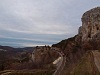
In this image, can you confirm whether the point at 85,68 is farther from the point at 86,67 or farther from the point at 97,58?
the point at 97,58

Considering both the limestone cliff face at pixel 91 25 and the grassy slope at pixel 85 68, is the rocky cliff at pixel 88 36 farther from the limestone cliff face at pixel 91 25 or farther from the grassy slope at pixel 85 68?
the grassy slope at pixel 85 68

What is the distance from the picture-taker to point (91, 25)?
587ft

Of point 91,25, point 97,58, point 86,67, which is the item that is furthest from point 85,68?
point 91,25

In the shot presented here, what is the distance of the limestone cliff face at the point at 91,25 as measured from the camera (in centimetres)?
17068

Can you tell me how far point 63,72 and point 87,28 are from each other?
7724 cm

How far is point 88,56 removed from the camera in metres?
124

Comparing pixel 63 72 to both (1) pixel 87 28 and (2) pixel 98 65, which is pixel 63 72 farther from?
(1) pixel 87 28

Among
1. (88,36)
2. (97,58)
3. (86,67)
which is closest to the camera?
(86,67)

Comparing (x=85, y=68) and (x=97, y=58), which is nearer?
(x=85, y=68)

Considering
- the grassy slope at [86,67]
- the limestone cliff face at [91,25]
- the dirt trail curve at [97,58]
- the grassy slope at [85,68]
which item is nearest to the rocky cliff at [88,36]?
the limestone cliff face at [91,25]

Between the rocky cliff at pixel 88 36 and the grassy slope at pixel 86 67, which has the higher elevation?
the rocky cliff at pixel 88 36

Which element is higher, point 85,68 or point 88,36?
point 88,36

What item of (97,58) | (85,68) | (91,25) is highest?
(91,25)

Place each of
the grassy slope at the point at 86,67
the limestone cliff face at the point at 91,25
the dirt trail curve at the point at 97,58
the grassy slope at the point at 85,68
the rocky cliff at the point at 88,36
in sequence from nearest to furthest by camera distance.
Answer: the grassy slope at the point at 86,67, the grassy slope at the point at 85,68, the dirt trail curve at the point at 97,58, the rocky cliff at the point at 88,36, the limestone cliff face at the point at 91,25
